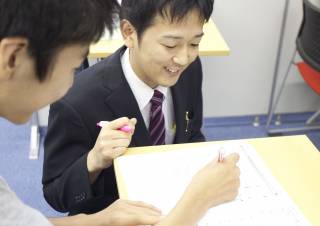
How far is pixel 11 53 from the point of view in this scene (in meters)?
0.55

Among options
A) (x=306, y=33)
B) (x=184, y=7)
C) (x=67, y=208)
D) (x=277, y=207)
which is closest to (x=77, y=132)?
(x=67, y=208)

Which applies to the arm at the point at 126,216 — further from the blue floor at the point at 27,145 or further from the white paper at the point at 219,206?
the blue floor at the point at 27,145

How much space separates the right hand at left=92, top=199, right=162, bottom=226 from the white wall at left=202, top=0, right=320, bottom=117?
5.67 ft

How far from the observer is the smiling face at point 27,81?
554 mm

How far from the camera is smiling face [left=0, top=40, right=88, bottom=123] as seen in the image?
0.55m

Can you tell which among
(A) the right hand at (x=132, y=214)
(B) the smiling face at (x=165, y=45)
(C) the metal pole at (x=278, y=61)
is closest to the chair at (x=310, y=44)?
(C) the metal pole at (x=278, y=61)

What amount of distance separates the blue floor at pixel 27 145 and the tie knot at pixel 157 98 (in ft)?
3.26

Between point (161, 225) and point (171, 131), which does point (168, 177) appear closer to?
point (161, 225)

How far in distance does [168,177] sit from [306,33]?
4.83 ft

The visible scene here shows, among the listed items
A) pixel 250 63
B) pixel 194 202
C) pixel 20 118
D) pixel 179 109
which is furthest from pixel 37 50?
pixel 250 63

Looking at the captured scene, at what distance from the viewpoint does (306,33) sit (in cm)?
211

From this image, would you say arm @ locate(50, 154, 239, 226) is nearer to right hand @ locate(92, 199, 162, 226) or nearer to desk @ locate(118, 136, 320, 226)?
right hand @ locate(92, 199, 162, 226)

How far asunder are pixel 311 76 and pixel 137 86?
4.47ft

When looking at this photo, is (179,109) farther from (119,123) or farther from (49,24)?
(49,24)
